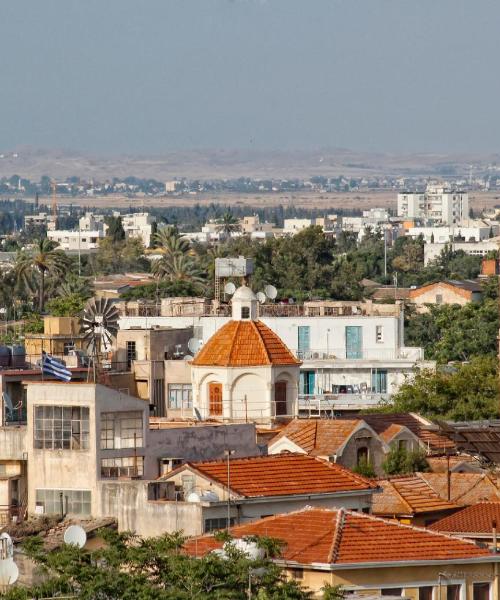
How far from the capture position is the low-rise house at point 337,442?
40656 mm

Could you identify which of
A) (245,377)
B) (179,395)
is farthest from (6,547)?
(179,395)

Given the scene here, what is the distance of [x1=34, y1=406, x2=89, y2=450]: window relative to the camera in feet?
112

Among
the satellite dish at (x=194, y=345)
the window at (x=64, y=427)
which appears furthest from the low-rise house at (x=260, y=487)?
the satellite dish at (x=194, y=345)

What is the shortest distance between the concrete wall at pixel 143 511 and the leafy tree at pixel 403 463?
902 centimetres

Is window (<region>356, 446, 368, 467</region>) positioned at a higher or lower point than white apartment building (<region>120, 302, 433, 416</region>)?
higher

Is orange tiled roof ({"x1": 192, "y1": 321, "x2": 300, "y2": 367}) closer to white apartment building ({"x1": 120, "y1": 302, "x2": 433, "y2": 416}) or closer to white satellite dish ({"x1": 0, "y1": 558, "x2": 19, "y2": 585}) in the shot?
white apartment building ({"x1": 120, "y1": 302, "x2": 433, "y2": 416})

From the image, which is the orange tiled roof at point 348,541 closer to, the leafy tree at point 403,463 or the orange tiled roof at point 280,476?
the orange tiled roof at point 280,476

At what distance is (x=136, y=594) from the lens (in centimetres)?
2586

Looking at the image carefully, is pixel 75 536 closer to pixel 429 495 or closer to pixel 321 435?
pixel 429 495

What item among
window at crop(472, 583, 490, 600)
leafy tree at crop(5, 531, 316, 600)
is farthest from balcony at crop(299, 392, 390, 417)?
leafy tree at crop(5, 531, 316, 600)

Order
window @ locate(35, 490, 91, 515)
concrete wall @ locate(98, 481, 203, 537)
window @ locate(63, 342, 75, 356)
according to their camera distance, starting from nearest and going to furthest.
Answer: concrete wall @ locate(98, 481, 203, 537) → window @ locate(35, 490, 91, 515) → window @ locate(63, 342, 75, 356)

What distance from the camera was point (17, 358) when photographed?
162 ft

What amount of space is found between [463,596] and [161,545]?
11.5 ft

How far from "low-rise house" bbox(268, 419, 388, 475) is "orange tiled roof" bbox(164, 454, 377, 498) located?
5.13 metres
